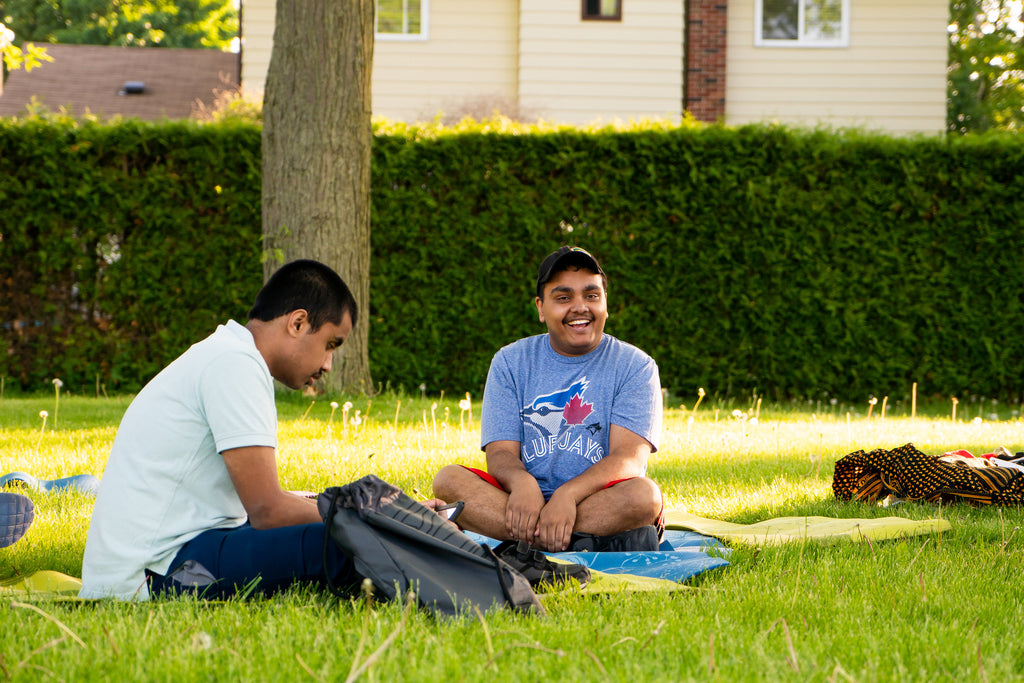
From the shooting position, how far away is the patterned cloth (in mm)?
4879

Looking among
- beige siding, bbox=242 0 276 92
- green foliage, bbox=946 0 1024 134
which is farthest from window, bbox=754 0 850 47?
green foliage, bbox=946 0 1024 134

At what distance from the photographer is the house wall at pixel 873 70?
1576 centimetres

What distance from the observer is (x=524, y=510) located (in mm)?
3945

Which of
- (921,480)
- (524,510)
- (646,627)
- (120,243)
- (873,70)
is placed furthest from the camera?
(873,70)

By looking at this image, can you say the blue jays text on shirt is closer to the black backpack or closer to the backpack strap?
the black backpack

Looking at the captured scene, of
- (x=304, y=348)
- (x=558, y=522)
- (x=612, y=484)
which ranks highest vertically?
(x=304, y=348)

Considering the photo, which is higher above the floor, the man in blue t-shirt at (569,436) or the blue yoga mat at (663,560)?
the man in blue t-shirt at (569,436)

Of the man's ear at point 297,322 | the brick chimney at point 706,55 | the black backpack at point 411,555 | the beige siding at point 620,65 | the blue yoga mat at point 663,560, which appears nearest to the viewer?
the black backpack at point 411,555

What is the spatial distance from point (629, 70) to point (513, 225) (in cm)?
621

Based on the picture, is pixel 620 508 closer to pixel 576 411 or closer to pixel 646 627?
pixel 576 411

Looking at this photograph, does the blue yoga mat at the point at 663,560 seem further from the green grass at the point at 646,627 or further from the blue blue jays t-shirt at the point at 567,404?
the blue blue jays t-shirt at the point at 567,404

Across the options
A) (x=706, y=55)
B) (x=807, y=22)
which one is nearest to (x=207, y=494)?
(x=706, y=55)

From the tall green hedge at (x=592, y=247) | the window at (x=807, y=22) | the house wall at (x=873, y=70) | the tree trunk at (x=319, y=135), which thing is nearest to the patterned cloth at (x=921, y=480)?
the tree trunk at (x=319, y=135)

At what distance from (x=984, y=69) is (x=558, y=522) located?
35166 millimetres
